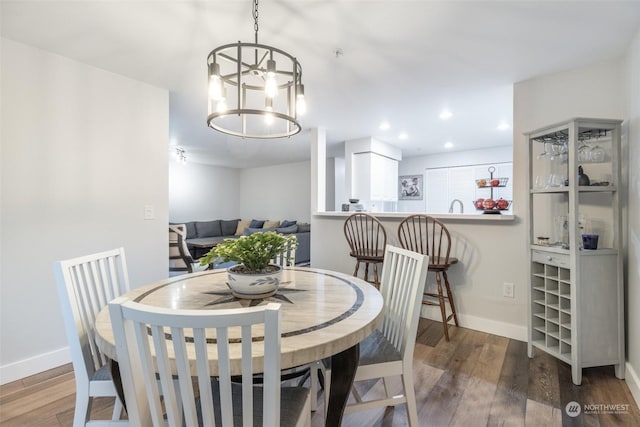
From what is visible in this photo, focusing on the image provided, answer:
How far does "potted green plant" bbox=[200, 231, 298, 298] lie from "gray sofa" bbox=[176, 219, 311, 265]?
4.32 m

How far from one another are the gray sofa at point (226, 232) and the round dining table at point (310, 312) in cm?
416

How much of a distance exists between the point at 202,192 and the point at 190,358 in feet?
24.1

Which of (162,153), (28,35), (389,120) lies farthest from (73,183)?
(389,120)

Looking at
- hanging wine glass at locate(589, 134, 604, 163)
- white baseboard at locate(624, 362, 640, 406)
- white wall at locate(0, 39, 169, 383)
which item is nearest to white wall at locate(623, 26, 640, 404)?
white baseboard at locate(624, 362, 640, 406)

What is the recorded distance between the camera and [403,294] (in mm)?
1423

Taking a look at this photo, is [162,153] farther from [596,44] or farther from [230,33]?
[596,44]

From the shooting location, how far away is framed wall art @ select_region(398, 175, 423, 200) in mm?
6327

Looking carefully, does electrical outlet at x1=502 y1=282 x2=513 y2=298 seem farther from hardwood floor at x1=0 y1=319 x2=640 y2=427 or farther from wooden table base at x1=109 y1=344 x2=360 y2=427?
wooden table base at x1=109 y1=344 x2=360 y2=427

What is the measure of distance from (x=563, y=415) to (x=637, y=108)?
176cm

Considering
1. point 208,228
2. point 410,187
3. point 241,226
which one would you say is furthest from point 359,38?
point 241,226

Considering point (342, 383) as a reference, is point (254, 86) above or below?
above

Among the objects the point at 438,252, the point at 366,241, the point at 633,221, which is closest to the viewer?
the point at 633,221

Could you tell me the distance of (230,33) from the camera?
1815 mm

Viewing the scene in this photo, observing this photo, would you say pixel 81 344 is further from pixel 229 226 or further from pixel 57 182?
pixel 229 226
